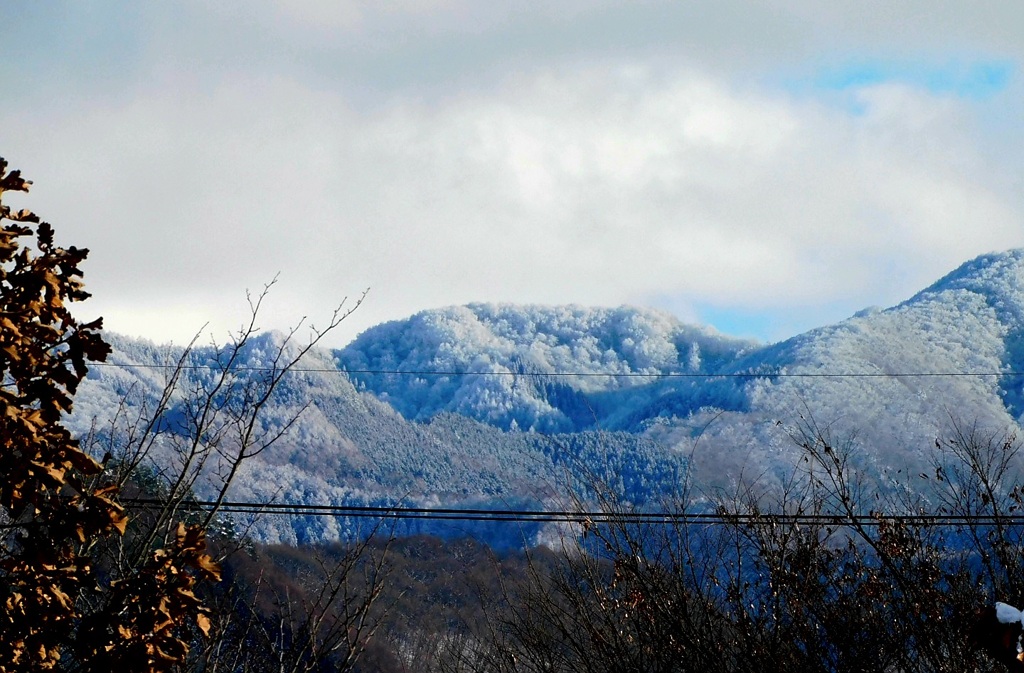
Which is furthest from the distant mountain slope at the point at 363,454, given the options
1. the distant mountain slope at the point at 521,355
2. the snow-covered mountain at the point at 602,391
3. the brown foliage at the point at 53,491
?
the brown foliage at the point at 53,491

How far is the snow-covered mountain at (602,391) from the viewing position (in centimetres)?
3162

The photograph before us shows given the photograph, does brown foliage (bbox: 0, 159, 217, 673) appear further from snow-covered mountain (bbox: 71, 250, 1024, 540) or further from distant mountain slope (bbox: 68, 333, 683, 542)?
distant mountain slope (bbox: 68, 333, 683, 542)

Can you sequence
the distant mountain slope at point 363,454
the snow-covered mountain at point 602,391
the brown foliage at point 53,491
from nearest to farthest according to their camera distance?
the brown foliage at point 53,491, the snow-covered mountain at point 602,391, the distant mountain slope at point 363,454

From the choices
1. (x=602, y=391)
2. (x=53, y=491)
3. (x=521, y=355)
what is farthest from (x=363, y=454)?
(x=53, y=491)

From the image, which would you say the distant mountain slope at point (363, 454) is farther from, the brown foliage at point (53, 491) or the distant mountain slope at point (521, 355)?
the brown foliage at point (53, 491)

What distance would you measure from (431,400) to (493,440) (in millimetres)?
14206

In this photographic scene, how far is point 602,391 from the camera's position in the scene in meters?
54.4

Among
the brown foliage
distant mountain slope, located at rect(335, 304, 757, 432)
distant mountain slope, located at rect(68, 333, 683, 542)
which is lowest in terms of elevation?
distant mountain slope, located at rect(68, 333, 683, 542)

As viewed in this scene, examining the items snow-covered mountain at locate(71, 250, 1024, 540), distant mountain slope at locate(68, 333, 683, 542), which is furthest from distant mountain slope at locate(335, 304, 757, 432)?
distant mountain slope at locate(68, 333, 683, 542)

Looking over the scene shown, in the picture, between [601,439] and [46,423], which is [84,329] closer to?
[46,423]

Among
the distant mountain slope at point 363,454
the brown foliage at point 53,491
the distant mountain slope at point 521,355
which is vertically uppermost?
the distant mountain slope at point 521,355

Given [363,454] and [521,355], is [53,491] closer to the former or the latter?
[363,454]

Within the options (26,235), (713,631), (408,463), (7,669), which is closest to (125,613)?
(7,669)

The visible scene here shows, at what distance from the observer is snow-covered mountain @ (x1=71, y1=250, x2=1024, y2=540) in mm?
31625
